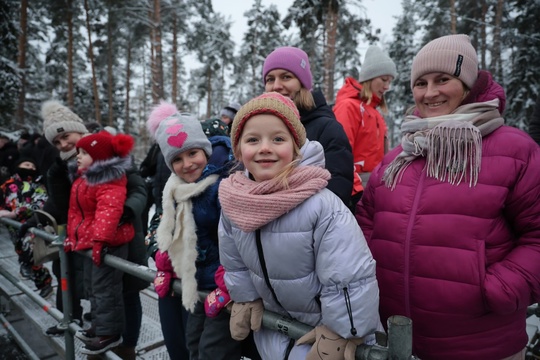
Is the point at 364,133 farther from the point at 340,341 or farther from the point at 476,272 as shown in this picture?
the point at 340,341

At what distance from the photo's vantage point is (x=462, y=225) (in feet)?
5.14

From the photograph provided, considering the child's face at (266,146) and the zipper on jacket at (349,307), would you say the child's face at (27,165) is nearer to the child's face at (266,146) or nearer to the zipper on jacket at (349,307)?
the child's face at (266,146)

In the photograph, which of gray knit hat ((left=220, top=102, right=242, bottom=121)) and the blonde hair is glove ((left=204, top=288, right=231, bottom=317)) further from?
gray knit hat ((left=220, top=102, right=242, bottom=121))

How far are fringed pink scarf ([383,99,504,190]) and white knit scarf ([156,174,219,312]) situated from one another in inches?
49.3

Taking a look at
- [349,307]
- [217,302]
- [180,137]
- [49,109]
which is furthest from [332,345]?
[49,109]

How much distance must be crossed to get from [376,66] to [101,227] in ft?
9.10

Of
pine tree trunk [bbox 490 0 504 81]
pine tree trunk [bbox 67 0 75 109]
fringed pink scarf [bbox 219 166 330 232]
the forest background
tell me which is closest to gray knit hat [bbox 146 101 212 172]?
fringed pink scarf [bbox 219 166 330 232]

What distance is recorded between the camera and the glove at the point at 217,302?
1.92 m

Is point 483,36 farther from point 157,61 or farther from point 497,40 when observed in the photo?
point 157,61

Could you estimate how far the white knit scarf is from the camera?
2.09 metres

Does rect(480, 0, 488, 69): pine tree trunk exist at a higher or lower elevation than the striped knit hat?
higher

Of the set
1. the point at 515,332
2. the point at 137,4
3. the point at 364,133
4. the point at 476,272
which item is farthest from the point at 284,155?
the point at 137,4

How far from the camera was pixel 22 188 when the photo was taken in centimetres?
492

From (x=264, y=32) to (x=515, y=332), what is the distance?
100 feet
